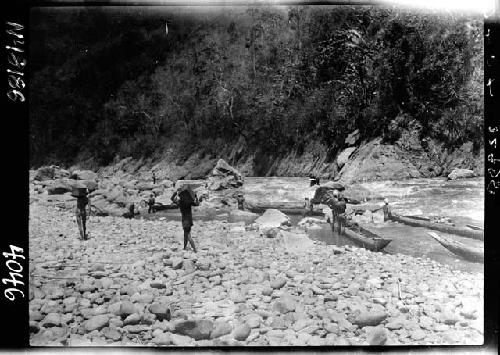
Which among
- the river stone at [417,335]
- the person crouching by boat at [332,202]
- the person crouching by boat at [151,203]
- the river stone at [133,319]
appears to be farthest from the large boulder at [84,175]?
the river stone at [417,335]

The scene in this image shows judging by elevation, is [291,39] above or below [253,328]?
above

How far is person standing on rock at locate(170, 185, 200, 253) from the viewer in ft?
10.9

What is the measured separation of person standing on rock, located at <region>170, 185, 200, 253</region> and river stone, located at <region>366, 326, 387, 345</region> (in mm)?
1576

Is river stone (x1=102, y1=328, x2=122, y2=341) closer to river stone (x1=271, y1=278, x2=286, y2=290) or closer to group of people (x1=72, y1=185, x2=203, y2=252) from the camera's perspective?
group of people (x1=72, y1=185, x2=203, y2=252)

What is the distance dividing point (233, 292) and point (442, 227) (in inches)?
73.0

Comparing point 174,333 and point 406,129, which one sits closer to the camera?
point 174,333

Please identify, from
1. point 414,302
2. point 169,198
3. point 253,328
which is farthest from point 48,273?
point 414,302

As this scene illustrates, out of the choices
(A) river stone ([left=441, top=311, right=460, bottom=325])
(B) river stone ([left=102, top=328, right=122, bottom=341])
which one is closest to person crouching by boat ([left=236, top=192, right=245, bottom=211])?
(B) river stone ([left=102, top=328, right=122, bottom=341])

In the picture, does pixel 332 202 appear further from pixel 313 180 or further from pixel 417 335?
pixel 417 335

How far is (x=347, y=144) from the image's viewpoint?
11.3 feet

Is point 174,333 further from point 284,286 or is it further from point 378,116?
point 378,116

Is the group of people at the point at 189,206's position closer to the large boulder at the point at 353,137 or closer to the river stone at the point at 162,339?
the large boulder at the point at 353,137

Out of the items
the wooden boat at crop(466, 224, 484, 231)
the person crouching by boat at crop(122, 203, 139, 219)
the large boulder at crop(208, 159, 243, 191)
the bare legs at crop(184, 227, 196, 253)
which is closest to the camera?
the wooden boat at crop(466, 224, 484, 231)

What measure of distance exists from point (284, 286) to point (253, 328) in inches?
16.2
